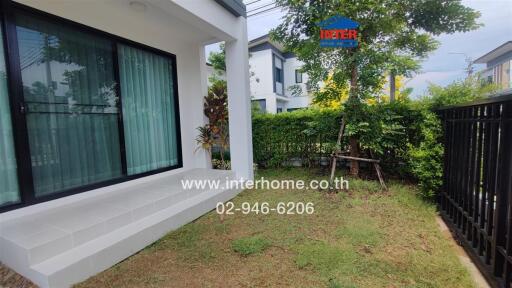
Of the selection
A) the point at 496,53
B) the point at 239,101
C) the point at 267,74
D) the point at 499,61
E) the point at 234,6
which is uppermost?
the point at 496,53

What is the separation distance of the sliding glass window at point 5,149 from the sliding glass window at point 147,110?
136 cm

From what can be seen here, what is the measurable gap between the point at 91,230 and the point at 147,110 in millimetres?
2358

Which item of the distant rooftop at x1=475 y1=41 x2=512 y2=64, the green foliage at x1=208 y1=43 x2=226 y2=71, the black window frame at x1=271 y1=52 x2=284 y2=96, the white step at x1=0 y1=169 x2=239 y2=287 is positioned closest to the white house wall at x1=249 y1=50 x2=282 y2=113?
the black window frame at x1=271 y1=52 x2=284 y2=96

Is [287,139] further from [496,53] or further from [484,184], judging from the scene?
[496,53]

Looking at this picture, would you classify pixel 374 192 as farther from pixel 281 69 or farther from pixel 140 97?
pixel 281 69

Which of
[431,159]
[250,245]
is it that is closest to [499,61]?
[431,159]

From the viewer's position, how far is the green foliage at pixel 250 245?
8.13 ft

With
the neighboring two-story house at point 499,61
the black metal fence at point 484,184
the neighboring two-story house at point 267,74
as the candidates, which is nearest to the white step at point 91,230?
the black metal fence at point 484,184

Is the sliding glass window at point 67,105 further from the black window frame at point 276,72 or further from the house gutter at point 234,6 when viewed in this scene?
the black window frame at point 276,72

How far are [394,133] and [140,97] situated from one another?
15.2 ft

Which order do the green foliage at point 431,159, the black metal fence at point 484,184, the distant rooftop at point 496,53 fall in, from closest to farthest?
1. the black metal fence at point 484,184
2. the green foliage at point 431,159
3. the distant rooftop at point 496,53

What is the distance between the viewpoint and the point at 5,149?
2.55m

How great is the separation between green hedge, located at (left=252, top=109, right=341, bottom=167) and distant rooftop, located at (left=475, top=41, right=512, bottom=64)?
16.1 m

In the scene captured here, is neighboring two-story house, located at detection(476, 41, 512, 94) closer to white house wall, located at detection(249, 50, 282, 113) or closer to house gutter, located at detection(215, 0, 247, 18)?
white house wall, located at detection(249, 50, 282, 113)
